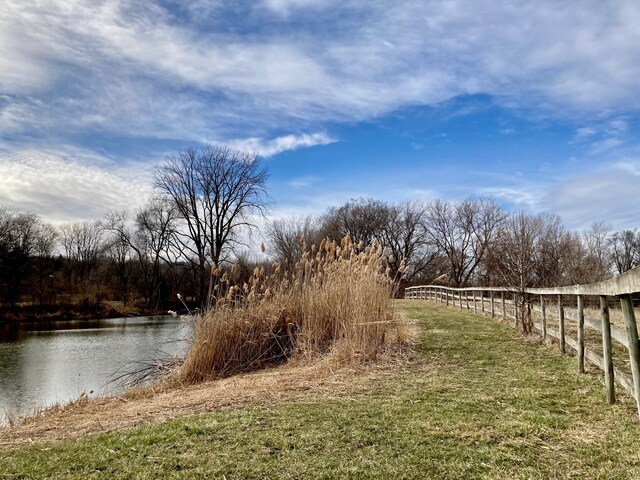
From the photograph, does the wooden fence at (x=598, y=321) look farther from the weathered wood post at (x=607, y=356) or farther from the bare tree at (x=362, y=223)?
the bare tree at (x=362, y=223)

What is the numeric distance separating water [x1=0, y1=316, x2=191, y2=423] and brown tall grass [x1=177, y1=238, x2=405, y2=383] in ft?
2.85

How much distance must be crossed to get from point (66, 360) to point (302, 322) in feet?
29.7

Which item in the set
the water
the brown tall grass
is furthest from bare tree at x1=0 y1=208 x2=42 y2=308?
the brown tall grass

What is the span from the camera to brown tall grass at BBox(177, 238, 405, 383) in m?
7.71

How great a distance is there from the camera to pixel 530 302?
9492 mm

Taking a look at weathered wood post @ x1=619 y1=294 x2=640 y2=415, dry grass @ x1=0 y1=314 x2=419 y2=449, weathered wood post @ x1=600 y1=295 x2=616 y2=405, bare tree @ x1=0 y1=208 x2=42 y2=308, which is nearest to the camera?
weathered wood post @ x1=619 y1=294 x2=640 y2=415

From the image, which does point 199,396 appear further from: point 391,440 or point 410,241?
point 410,241

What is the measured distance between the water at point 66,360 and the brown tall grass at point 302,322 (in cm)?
87

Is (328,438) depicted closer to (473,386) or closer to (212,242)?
(473,386)

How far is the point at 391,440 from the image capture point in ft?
11.3

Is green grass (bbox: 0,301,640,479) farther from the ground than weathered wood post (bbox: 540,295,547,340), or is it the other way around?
weathered wood post (bbox: 540,295,547,340)

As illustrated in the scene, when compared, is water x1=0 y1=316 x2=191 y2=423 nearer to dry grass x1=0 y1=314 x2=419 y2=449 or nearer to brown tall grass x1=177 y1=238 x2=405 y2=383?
brown tall grass x1=177 y1=238 x2=405 y2=383

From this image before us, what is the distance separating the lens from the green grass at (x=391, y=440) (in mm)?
2953

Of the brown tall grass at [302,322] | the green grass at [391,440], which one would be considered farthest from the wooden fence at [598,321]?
the brown tall grass at [302,322]
